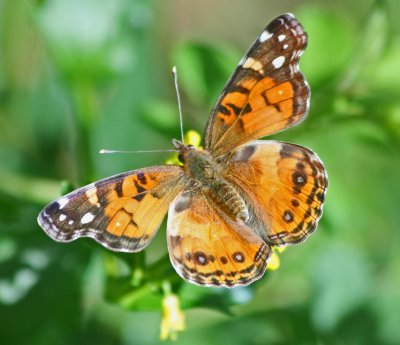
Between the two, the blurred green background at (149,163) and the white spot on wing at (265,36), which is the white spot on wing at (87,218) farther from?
the white spot on wing at (265,36)

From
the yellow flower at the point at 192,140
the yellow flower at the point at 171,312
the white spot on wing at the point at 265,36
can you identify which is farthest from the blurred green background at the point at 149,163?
the white spot on wing at the point at 265,36

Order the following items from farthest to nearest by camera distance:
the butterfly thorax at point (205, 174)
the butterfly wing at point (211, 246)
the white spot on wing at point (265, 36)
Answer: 1. the butterfly thorax at point (205, 174)
2. the white spot on wing at point (265, 36)
3. the butterfly wing at point (211, 246)

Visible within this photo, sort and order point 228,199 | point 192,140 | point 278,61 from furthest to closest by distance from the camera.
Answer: point 192,140, point 228,199, point 278,61

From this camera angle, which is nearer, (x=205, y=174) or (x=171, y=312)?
(x=171, y=312)

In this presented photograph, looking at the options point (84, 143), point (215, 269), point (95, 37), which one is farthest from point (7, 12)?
point (215, 269)

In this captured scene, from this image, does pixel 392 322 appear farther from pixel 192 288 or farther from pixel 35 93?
pixel 35 93

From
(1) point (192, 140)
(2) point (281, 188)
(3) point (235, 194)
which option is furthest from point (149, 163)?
(2) point (281, 188)

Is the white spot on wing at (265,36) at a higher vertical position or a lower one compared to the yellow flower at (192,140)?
higher

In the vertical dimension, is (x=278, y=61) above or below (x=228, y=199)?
above

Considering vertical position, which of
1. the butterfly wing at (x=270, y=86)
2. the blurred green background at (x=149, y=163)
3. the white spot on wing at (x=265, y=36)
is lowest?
the blurred green background at (x=149, y=163)

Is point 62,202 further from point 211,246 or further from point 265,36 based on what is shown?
point 265,36
